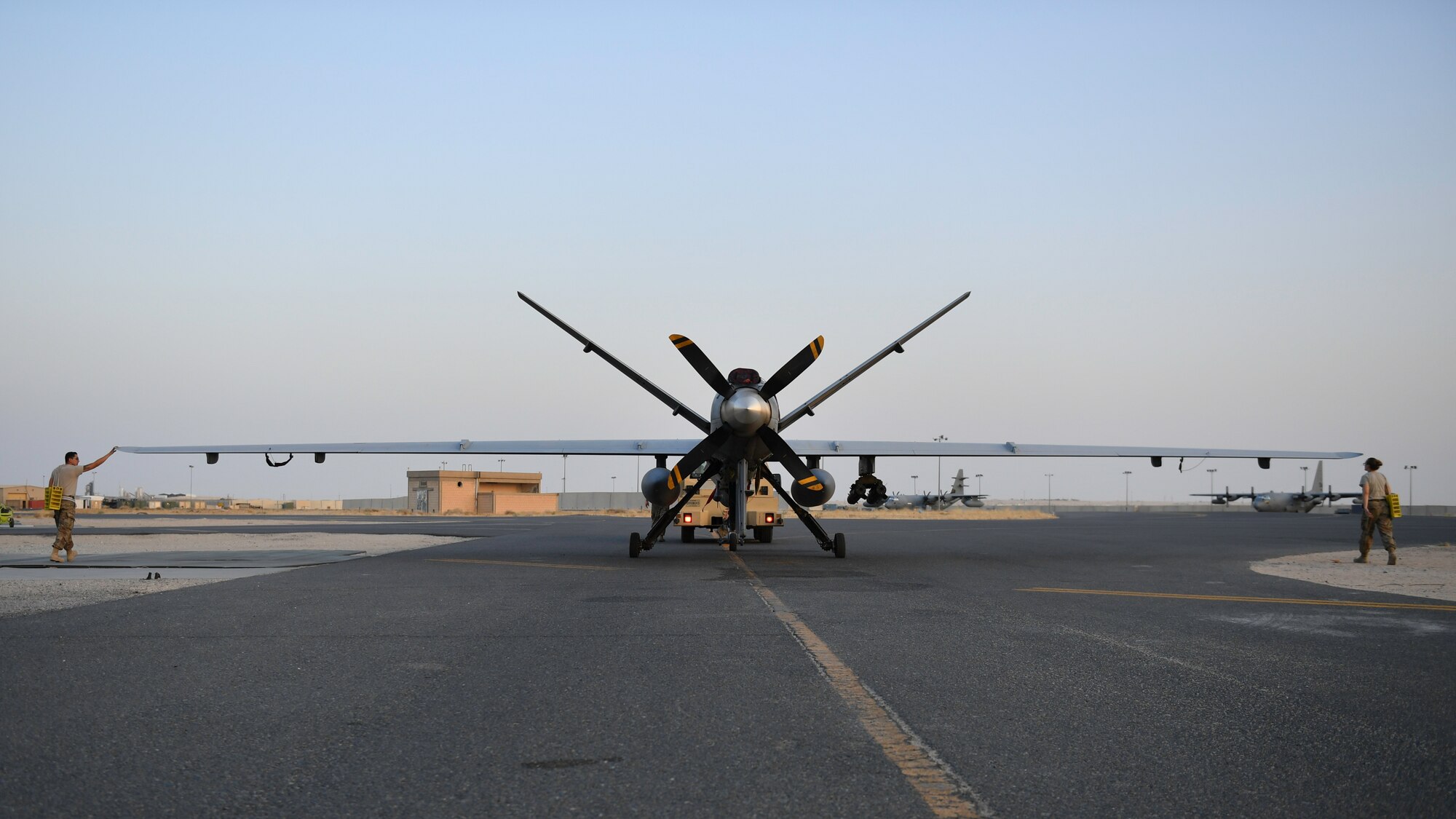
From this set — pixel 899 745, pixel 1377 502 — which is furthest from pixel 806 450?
pixel 899 745

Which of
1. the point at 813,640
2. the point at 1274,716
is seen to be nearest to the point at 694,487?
the point at 813,640

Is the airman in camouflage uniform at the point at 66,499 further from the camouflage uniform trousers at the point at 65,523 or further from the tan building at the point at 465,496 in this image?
the tan building at the point at 465,496

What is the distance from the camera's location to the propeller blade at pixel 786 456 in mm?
20156

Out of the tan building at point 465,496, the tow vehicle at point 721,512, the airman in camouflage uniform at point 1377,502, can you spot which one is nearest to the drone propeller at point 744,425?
the tow vehicle at point 721,512

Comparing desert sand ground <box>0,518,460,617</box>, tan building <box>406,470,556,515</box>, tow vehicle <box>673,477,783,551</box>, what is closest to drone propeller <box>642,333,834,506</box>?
tow vehicle <box>673,477,783,551</box>

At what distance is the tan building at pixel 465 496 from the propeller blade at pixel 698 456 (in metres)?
64.0

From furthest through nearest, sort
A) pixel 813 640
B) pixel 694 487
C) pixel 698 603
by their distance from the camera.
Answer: pixel 694 487, pixel 698 603, pixel 813 640

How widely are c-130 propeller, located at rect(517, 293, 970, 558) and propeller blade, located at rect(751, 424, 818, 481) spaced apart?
0.05 ft

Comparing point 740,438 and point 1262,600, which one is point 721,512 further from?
point 1262,600

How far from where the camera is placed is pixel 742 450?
20.4 m

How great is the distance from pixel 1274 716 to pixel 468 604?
28.5 feet

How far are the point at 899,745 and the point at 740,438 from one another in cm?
1511

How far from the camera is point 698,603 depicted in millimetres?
12031

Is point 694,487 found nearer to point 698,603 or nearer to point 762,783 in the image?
point 698,603
